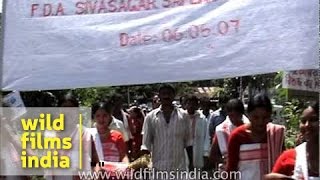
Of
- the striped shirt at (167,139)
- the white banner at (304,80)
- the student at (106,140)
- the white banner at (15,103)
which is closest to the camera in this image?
the white banner at (304,80)

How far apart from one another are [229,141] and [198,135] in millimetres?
4035

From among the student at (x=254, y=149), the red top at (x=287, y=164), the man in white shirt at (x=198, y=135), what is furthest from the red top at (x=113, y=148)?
the man in white shirt at (x=198, y=135)

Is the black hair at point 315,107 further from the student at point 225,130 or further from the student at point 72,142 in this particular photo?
the student at point 72,142

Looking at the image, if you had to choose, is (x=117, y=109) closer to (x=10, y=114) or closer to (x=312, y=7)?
(x=10, y=114)

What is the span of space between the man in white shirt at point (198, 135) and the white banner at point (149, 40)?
4587 millimetres

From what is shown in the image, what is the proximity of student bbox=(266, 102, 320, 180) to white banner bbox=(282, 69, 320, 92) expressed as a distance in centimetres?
42

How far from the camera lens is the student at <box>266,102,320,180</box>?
323 cm

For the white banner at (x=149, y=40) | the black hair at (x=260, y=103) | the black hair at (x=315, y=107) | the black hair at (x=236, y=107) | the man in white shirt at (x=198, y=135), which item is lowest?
the man in white shirt at (x=198, y=135)

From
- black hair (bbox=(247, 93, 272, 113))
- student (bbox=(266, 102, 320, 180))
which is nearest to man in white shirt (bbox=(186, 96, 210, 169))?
black hair (bbox=(247, 93, 272, 113))

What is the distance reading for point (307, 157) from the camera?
10.6ft

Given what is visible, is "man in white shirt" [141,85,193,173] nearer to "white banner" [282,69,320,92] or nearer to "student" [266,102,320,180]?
"white banner" [282,69,320,92]

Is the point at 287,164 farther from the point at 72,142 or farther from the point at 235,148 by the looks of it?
the point at 72,142

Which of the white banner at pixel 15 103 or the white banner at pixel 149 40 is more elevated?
the white banner at pixel 149 40

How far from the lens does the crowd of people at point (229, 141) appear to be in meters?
3.29
